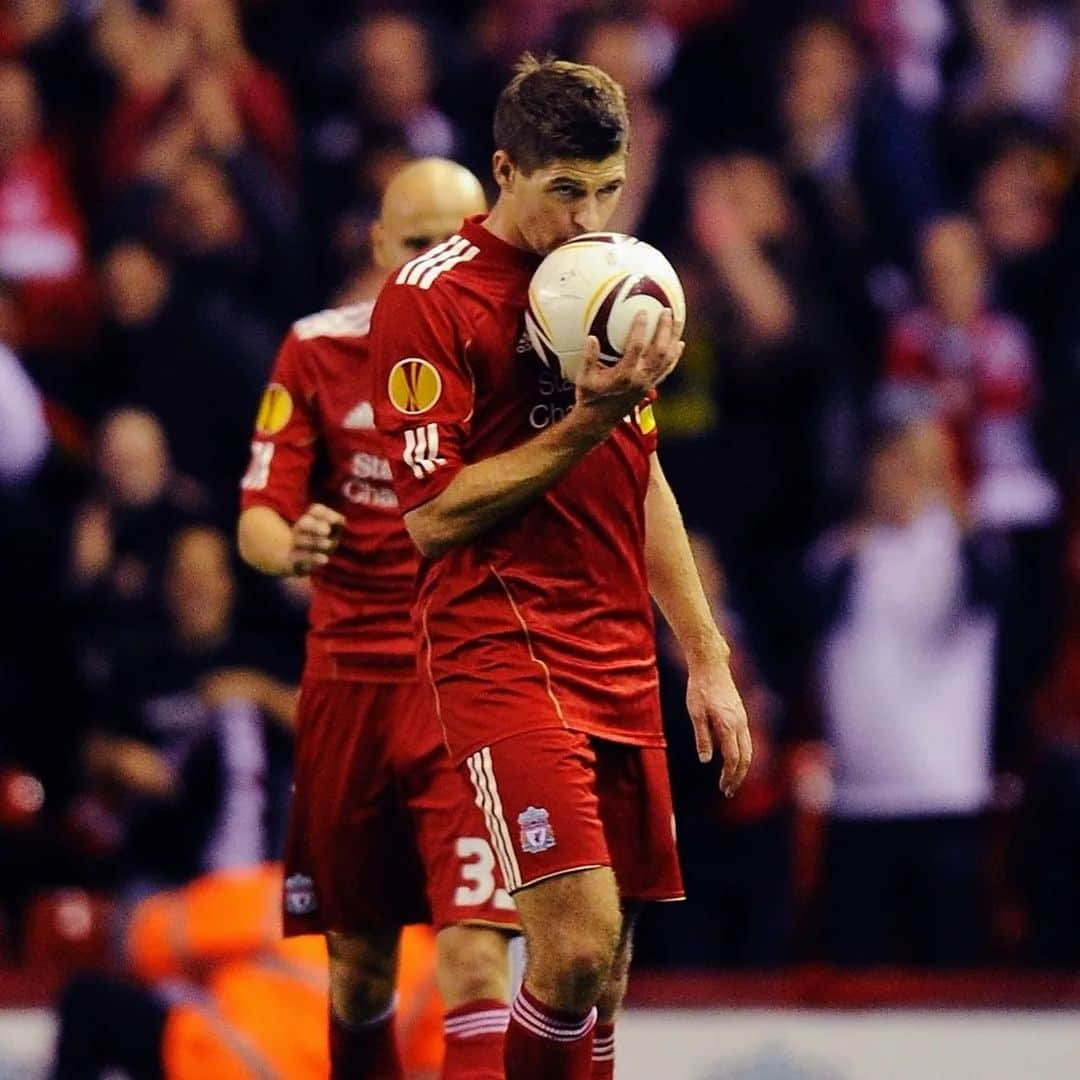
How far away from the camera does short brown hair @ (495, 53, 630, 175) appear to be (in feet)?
15.0

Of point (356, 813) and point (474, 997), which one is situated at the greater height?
point (356, 813)

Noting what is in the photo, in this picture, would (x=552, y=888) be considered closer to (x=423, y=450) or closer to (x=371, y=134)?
(x=423, y=450)

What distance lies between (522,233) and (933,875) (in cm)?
426

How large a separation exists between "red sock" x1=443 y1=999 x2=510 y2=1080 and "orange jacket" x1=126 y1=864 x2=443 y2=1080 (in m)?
0.87

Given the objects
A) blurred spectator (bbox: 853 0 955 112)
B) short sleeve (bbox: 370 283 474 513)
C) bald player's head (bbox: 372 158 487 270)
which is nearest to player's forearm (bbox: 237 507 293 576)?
bald player's head (bbox: 372 158 487 270)

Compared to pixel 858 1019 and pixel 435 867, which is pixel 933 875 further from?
pixel 435 867

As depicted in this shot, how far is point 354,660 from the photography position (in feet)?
18.8

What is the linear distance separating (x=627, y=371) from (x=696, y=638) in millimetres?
753

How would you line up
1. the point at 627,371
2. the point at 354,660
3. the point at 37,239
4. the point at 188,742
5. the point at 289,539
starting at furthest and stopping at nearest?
the point at 37,239 → the point at 188,742 → the point at 354,660 → the point at 289,539 → the point at 627,371

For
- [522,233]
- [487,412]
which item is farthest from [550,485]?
[522,233]

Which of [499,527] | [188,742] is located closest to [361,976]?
[499,527]

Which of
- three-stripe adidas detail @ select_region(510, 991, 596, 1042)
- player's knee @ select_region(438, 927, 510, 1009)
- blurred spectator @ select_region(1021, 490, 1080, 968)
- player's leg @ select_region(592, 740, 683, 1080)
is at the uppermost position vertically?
player's leg @ select_region(592, 740, 683, 1080)

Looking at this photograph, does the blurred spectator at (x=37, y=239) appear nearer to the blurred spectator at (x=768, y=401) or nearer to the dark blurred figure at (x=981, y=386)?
the blurred spectator at (x=768, y=401)

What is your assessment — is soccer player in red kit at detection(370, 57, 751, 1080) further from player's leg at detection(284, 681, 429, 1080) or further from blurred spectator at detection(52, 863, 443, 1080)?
blurred spectator at detection(52, 863, 443, 1080)
